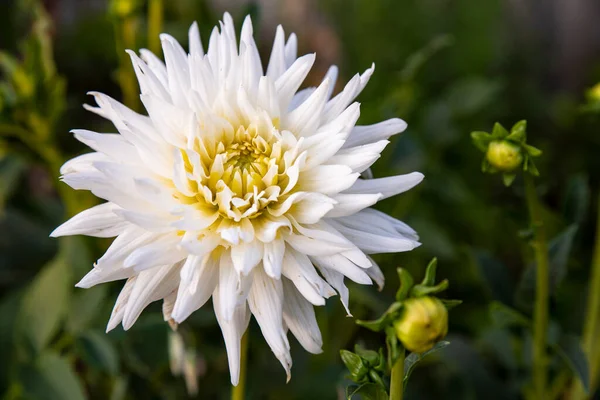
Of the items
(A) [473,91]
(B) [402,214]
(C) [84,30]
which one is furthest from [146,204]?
(C) [84,30]

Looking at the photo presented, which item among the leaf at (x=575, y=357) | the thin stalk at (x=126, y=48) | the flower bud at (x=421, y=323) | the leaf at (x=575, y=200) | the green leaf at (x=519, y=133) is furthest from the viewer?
the thin stalk at (x=126, y=48)

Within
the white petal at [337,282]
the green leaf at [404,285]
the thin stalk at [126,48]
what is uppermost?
the thin stalk at [126,48]

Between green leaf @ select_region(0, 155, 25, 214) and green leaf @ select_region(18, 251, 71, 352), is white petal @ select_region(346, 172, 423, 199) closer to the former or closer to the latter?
green leaf @ select_region(18, 251, 71, 352)

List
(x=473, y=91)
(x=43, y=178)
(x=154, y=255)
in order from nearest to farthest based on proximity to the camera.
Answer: (x=154, y=255), (x=473, y=91), (x=43, y=178)

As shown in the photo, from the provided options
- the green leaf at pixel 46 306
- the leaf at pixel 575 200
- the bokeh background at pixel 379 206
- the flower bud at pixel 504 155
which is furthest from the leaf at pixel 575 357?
the green leaf at pixel 46 306

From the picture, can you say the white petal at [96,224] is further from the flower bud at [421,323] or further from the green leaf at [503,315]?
the green leaf at [503,315]

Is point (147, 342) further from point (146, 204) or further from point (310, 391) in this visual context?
point (146, 204)

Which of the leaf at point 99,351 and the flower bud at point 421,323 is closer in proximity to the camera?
the flower bud at point 421,323
